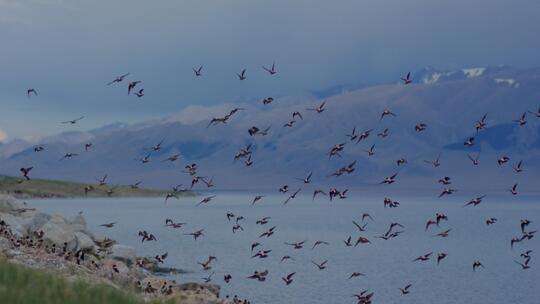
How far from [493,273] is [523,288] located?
1222 centimetres

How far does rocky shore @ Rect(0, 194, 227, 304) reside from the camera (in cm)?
3125

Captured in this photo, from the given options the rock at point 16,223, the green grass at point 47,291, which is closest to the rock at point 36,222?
the rock at point 16,223

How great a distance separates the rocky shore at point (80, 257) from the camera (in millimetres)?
31250

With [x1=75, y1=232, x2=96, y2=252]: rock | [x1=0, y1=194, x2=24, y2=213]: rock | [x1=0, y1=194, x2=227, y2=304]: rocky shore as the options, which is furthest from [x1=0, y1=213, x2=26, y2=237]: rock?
[x1=0, y1=194, x2=24, y2=213]: rock

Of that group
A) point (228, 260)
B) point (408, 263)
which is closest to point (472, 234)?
point (408, 263)

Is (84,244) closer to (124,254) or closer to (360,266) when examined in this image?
(124,254)

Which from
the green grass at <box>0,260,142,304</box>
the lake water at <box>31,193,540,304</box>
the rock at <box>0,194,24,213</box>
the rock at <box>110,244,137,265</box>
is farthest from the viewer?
the rock at <box>0,194,24,213</box>

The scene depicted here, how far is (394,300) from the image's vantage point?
5981cm

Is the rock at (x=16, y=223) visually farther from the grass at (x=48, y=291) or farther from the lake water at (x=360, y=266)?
the grass at (x=48, y=291)

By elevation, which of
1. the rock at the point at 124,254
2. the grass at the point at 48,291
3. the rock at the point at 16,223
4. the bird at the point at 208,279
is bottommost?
the grass at the point at 48,291

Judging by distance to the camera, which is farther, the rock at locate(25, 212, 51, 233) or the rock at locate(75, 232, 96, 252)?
the rock at locate(25, 212, 51, 233)

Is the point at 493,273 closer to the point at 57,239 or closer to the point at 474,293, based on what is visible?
the point at 474,293

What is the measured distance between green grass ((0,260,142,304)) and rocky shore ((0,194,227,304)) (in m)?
2.00

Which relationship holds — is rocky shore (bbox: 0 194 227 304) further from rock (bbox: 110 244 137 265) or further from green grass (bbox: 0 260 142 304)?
green grass (bbox: 0 260 142 304)
